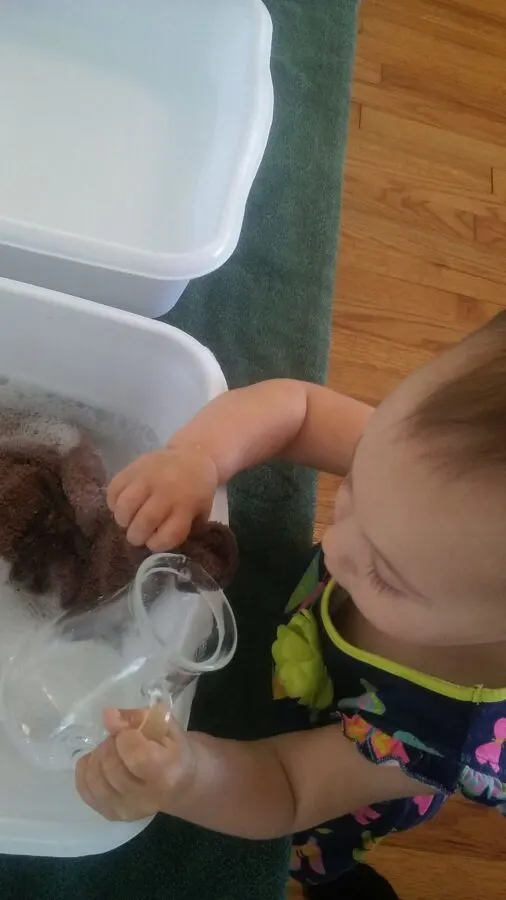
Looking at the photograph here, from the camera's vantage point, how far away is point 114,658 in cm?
56

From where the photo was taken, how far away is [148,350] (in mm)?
680

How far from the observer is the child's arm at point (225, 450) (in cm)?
57

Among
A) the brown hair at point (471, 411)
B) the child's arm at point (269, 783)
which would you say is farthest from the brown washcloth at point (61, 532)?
the brown hair at point (471, 411)

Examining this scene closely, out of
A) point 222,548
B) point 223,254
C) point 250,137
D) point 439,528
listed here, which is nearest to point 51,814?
point 222,548

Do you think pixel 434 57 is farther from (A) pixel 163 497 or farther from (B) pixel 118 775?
(B) pixel 118 775

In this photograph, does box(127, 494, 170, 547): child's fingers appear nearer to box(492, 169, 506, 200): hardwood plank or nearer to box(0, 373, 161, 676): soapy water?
box(0, 373, 161, 676): soapy water

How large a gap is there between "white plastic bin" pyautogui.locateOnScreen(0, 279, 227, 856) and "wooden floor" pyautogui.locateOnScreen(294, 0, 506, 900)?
315 mm

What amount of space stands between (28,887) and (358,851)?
0.84 ft

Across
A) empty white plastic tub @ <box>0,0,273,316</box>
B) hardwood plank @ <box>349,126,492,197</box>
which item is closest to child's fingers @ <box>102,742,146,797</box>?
empty white plastic tub @ <box>0,0,273,316</box>

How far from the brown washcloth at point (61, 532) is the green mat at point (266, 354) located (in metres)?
0.18

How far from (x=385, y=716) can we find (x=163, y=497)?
8.0 inches

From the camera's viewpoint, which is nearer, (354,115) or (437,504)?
(437,504)

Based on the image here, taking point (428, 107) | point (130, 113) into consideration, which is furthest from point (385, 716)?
point (428, 107)

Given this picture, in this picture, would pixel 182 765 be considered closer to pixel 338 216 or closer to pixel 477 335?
pixel 477 335
